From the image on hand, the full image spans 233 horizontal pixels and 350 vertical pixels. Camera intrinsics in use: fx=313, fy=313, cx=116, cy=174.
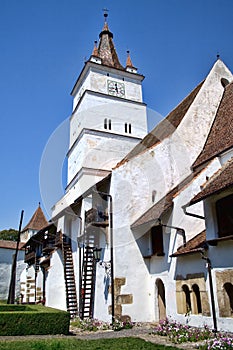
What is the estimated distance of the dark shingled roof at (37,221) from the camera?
5305cm

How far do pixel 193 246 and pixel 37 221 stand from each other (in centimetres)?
4519

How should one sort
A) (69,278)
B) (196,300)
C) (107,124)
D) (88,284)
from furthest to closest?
(107,124), (69,278), (88,284), (196,300)

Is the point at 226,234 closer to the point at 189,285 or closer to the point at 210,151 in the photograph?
the point at 189,285

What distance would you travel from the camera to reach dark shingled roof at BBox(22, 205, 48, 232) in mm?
53050

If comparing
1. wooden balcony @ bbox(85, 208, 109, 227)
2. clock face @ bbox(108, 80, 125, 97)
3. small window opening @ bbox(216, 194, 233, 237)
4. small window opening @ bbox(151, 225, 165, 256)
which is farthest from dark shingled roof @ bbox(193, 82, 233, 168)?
clock face @ bbox(108, 80, 125, 97)

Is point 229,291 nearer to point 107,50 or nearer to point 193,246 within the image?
point 193,246

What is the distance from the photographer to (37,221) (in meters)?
54.1

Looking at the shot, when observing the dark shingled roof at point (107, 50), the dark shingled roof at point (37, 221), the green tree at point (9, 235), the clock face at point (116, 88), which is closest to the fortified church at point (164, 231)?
the clock face at point (116, 88)

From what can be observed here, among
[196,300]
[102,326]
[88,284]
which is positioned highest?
[88,284]

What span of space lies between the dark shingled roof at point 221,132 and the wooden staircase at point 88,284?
797cm

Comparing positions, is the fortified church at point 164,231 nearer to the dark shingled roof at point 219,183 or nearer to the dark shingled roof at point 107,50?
the dark shingled roof at point 219,183

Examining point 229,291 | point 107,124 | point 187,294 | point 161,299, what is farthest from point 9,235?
point 229,291

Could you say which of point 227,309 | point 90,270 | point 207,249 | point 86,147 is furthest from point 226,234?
point 86,147

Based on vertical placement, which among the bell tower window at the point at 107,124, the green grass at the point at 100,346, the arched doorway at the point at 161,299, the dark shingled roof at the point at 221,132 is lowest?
the green grass at the point at 100,346
